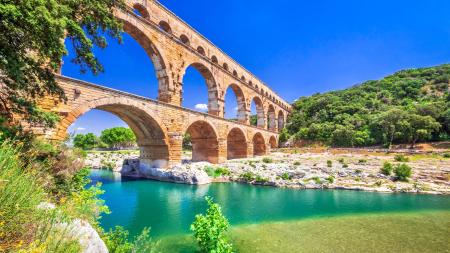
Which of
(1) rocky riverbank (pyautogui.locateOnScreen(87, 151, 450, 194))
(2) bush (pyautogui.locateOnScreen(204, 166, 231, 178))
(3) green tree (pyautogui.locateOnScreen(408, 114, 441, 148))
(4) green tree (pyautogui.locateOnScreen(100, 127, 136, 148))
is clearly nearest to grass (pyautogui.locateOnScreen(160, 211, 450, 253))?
(1) rocky riverbank (pyautogui.locateOnScreen(87, 151, 450, 194))

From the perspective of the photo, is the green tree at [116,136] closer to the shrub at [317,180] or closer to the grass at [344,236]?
the shrub at [317,180]

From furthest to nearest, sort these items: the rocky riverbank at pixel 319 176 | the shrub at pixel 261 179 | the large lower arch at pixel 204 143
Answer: the large lower arch at pixel 204 143 → the shrub at pixel 261 179 → the rocky riverbank at pixel 319 176

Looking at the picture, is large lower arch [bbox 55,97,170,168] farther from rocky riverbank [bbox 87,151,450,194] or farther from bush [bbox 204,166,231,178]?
bush [bbox 204,166,231,178]

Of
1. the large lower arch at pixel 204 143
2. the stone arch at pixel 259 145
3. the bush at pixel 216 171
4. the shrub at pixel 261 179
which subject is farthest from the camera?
the stone arch at pixel 259 145

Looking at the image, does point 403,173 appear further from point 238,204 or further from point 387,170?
point 238,204

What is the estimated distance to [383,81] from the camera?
70.8 metres

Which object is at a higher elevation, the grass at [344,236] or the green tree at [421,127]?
the green tree at [421,127]

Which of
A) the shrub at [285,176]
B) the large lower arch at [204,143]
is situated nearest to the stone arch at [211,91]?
the large lower arch at [204,143]

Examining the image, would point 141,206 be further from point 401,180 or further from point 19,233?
point 401,180

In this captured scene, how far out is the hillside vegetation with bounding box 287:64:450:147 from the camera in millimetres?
39594

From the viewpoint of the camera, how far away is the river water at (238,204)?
10938 millimetres

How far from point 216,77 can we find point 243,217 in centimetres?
1968

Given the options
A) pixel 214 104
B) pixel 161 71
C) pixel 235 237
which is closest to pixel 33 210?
pixel 235 237

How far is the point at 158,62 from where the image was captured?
66.8 ft
